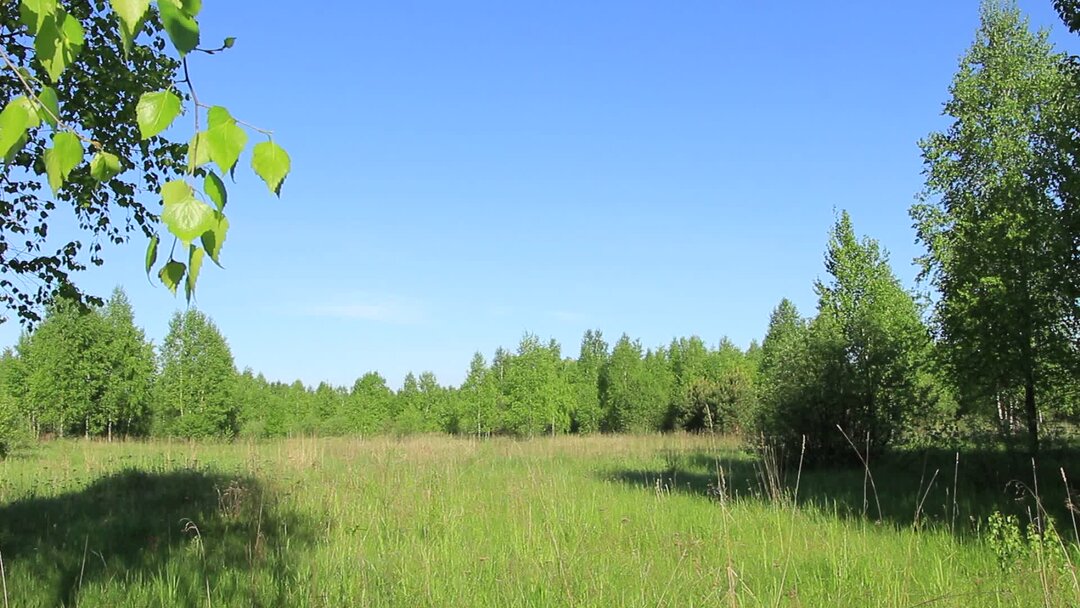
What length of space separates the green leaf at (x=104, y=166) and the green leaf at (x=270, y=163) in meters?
0.45

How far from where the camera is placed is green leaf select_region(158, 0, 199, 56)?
114cm

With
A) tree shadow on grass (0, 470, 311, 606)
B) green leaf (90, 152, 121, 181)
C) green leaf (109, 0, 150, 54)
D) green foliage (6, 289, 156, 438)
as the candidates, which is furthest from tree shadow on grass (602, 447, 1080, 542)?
green foliage (6, 289, 156, 438)

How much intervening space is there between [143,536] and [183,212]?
7297mm

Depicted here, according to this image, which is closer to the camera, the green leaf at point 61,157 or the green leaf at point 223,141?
the green leaf at point 223,141

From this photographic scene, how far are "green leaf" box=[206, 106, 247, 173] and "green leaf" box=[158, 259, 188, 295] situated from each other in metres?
0.20

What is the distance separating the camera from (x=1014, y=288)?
442 inches

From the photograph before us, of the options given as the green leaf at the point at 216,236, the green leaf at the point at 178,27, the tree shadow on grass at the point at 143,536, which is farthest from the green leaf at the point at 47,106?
the tree shadow on grass at the point at 143,536

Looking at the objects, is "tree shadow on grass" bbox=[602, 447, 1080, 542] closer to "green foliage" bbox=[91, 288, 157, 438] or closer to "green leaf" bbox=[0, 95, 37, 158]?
"green leaf" bbox=[0, 95, 37, 158]

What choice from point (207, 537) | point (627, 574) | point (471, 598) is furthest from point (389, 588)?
point (207, 537)

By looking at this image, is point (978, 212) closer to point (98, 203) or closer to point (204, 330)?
point (98, 203)

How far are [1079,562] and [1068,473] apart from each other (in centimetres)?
629

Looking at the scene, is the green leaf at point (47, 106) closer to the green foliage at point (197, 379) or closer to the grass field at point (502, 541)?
the grass field at point (502, 541)

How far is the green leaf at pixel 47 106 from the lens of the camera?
1.25 metres

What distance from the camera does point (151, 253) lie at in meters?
1.18
